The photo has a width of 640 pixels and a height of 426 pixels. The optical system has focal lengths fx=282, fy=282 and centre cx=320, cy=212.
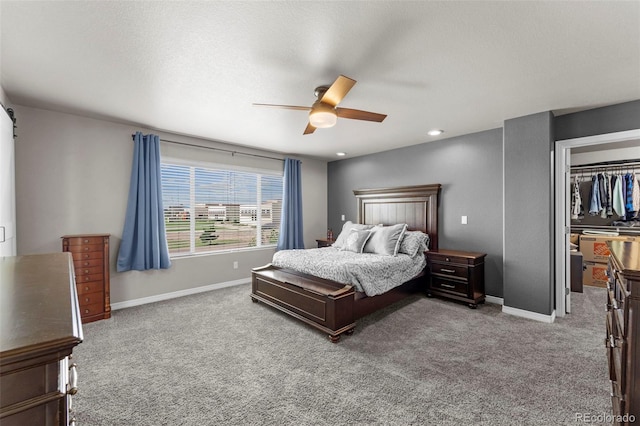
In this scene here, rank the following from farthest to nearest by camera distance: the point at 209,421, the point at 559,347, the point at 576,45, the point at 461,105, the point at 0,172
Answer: the point at 461,105, the point at 559,347, the point at 0,172, the point at 576,45, the point at 209,421

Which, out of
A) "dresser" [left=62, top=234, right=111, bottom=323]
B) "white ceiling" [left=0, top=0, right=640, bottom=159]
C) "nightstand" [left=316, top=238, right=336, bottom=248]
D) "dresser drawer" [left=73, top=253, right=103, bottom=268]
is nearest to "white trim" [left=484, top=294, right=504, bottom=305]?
"white ceiling" [left=0, top=0, right=640, bottom=159]

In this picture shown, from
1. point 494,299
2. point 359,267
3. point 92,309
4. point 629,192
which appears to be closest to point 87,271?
point 92,309

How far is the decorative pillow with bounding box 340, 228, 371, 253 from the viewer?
434 centimetres

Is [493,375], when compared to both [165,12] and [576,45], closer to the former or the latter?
[576,45]

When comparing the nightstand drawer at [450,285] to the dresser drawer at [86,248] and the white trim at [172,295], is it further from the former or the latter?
the dresser drawer at [86,248]

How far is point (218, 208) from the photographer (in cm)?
483

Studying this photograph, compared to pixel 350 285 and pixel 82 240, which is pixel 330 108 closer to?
pixel 350 285

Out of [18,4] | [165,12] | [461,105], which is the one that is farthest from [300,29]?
[461,105]

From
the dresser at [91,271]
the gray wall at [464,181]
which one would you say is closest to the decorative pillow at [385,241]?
the gray wall at [464,181]

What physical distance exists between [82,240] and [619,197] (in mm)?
8026

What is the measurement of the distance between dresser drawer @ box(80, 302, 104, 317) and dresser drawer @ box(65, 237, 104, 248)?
0.73 meters

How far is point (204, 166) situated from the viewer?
4605 millimetres

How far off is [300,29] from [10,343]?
6.51ft

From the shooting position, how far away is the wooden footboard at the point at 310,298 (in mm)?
2889
